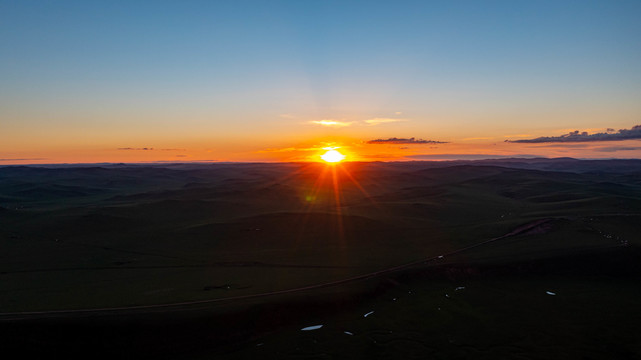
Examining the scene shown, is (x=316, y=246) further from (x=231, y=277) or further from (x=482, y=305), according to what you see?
(x=482, y=305)

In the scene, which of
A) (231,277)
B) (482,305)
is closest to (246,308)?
(231,277)

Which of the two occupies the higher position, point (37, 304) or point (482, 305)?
point (37, 304)

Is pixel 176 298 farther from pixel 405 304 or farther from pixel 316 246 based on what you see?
pixel 316 246

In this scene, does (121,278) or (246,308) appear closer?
(246,308)

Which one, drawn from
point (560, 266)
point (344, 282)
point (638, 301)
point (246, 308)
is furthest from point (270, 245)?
point (638, 301)

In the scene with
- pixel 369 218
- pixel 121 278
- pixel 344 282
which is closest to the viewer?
pixel 344 282

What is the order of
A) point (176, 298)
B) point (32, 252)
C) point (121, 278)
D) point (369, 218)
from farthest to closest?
point (369, 218), point (32, 252), point (121, 278), point (176, 298)
